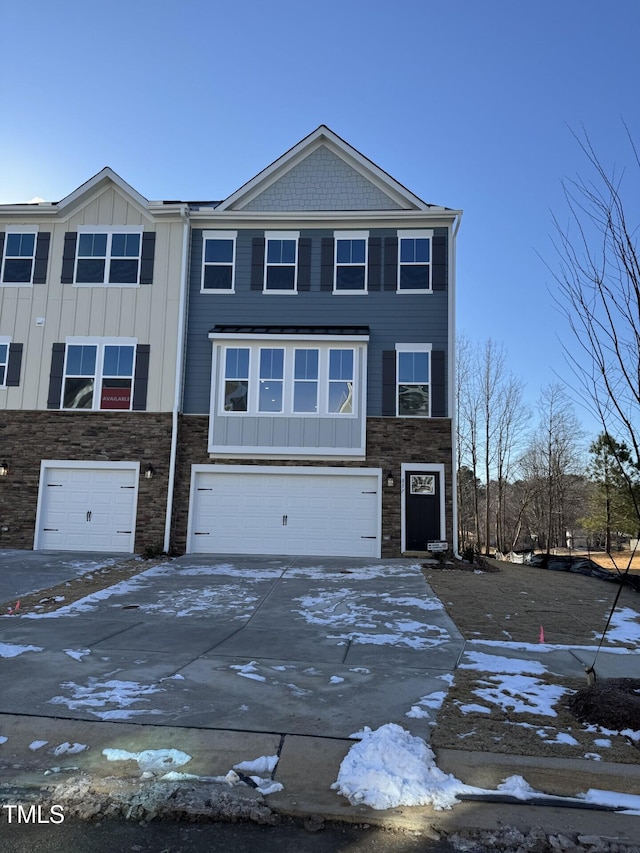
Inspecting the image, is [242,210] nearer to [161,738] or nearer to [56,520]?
[56,520]

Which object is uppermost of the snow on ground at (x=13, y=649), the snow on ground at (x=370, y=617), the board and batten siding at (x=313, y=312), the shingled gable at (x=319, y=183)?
the shingled gable at (x=319, y=183)

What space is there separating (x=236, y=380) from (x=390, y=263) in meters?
4.84

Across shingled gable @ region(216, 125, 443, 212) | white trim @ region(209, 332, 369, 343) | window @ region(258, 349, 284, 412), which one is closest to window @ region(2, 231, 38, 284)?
shingled gable @ region(216, 125, 443, 212)

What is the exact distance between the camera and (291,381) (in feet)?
48.7

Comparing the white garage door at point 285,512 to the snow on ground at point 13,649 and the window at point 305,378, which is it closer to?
the window at point 305,378

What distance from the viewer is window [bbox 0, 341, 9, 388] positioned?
49.7ft

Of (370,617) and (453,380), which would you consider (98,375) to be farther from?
(370,617)

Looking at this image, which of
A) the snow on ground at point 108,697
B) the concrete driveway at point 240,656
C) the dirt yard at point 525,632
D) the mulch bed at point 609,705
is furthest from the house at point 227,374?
the snow on ground at point 108,697

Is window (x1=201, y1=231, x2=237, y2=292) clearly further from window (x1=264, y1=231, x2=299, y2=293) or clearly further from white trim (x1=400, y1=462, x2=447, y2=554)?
white trim (x1=400, y1=462, x2=447, y2=554)

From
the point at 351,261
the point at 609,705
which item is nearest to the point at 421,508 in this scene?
the point at 351,261

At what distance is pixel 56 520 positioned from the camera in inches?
582

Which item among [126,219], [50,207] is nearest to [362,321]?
[126,219]

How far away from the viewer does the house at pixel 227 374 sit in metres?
14.6

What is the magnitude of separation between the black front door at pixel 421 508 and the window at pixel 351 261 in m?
4.89
